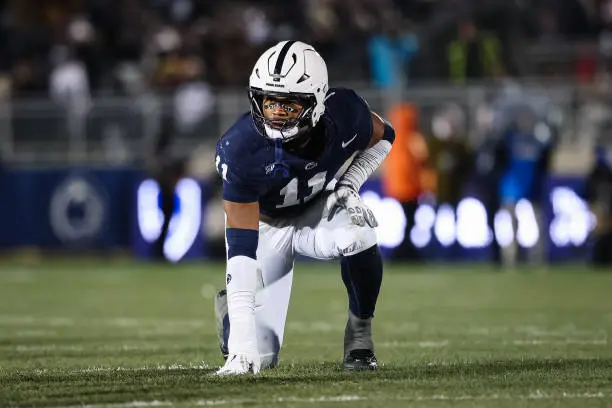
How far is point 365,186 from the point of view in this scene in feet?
47.7

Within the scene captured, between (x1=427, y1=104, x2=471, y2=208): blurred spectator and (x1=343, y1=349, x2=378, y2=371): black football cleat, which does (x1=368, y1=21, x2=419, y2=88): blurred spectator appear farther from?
(x1=343, y1=349, x2=378, y2=371): black football cleat

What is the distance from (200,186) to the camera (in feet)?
49.6

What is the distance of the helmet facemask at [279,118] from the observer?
5684 millimetres

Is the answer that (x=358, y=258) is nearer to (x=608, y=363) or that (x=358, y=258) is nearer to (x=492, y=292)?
(x=608, y=363)

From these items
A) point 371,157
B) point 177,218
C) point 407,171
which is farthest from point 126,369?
point 177,218

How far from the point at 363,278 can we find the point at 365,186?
866cm

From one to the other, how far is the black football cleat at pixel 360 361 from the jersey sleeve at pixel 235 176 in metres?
0.85

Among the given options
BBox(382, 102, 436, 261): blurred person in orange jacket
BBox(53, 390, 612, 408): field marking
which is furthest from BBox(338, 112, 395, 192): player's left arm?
BBox(382, 102, 436, 261): blurred person in orange jacket

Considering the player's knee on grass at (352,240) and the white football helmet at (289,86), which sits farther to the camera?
the player's knee on grass at (352,240)

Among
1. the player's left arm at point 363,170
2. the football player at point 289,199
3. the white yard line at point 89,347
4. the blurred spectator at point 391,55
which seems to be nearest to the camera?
the football player at point 289,199

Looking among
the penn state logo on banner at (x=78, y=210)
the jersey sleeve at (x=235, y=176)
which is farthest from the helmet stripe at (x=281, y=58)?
the penn state logo on banner at (x=78, y=210)

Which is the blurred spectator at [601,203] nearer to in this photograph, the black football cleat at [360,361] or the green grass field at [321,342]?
the green grass field at [321,342]

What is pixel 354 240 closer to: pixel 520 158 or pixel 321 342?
pixel 321 342

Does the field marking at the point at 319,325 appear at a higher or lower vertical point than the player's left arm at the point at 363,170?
lower
